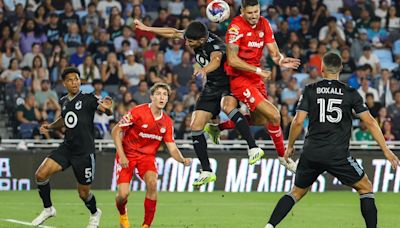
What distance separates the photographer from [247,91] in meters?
15.5

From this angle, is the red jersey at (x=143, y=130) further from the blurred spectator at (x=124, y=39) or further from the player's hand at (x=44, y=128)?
the blurred spectator at (x=124, y=39)

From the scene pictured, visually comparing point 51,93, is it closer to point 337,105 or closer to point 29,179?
point 29,179

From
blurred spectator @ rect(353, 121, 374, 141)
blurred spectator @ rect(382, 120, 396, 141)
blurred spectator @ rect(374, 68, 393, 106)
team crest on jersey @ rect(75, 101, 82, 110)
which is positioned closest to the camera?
team crest on jersey @ rect(75, 101, 82, 110)

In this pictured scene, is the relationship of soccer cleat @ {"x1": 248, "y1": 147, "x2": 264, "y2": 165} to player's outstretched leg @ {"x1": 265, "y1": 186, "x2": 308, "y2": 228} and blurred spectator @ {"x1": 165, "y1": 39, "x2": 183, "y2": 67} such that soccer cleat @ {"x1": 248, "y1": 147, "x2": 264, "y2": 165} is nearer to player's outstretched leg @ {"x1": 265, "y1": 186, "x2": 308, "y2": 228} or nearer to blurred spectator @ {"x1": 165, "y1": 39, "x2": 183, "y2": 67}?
player's outstretched leg @ {"x1": 265, "y1": 186, "x2": 308, "y2": 228}

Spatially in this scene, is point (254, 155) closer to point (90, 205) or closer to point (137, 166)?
point (137, 166)

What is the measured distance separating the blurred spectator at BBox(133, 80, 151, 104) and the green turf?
304 cm

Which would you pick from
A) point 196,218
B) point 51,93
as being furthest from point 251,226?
point 51,93

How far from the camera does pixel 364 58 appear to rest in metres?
→ 27.5

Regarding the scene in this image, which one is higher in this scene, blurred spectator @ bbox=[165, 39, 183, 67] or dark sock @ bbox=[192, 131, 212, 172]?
dark sock @ bbox=[192, 131, 212, 172]

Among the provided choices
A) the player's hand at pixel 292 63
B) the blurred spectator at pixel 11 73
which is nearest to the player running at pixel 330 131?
the player's hand at pixel 292 63

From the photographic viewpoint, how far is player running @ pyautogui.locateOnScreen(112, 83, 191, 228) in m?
14.6

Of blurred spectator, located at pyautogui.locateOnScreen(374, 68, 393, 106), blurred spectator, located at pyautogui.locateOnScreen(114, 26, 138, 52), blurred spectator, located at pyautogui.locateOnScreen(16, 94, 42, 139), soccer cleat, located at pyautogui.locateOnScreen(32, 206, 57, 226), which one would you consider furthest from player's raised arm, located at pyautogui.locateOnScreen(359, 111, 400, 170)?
blurred spectator, located at pyautogui.locateOnScreen(114, 26, 138, 52)

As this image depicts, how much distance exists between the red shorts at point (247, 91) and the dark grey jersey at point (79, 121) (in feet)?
6.56

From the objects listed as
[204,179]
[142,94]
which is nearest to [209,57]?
[204,179]
